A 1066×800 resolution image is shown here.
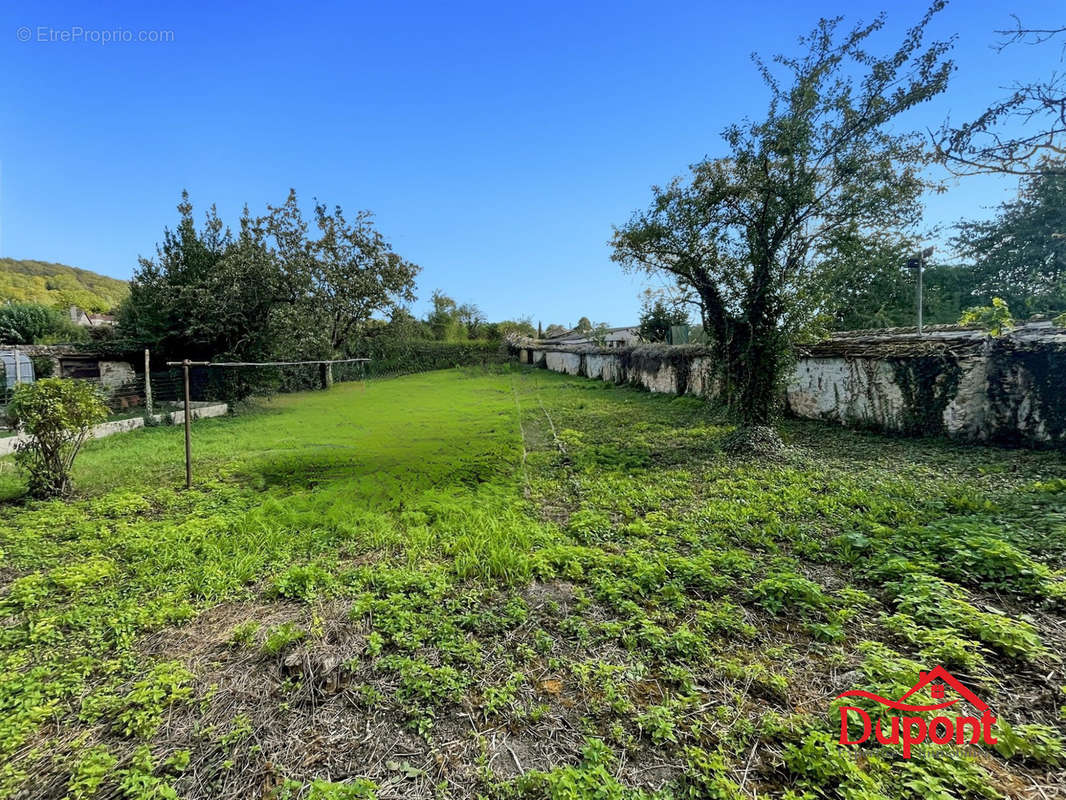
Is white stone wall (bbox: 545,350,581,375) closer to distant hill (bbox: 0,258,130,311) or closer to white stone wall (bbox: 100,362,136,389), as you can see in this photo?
white stone wall (bbox: 100,362,136,389)

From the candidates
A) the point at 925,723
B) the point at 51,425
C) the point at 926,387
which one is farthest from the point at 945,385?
the point at 51,425

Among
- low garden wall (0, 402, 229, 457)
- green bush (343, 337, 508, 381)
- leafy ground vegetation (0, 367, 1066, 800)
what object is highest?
green bush (343, 337, 508, 381)

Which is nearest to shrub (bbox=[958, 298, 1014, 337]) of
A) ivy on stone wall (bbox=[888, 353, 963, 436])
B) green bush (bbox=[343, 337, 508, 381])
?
ivy on stone wall (bbox=[888, 353, 963, 436])

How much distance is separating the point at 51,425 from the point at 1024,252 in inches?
1244

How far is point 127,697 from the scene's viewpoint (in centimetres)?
231

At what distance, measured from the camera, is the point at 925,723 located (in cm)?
199

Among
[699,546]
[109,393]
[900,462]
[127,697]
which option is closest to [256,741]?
[127,697]

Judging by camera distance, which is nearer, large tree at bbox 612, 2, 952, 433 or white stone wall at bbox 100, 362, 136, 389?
large tree at bbox 612, 2, 952, 433

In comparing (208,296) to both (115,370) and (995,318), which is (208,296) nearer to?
(115,370)

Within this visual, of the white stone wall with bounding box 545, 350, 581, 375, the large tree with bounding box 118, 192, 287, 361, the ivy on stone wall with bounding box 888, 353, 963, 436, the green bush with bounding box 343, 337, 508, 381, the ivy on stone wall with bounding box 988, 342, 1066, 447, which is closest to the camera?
the ivy on stone wall with bounding box 988, 342, 1066, 447

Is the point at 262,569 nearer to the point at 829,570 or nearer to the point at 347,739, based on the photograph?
the point at 347,739

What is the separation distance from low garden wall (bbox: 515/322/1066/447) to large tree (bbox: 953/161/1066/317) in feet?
45.7

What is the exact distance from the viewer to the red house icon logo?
6.27ft

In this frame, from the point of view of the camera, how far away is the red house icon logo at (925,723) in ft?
6.27
